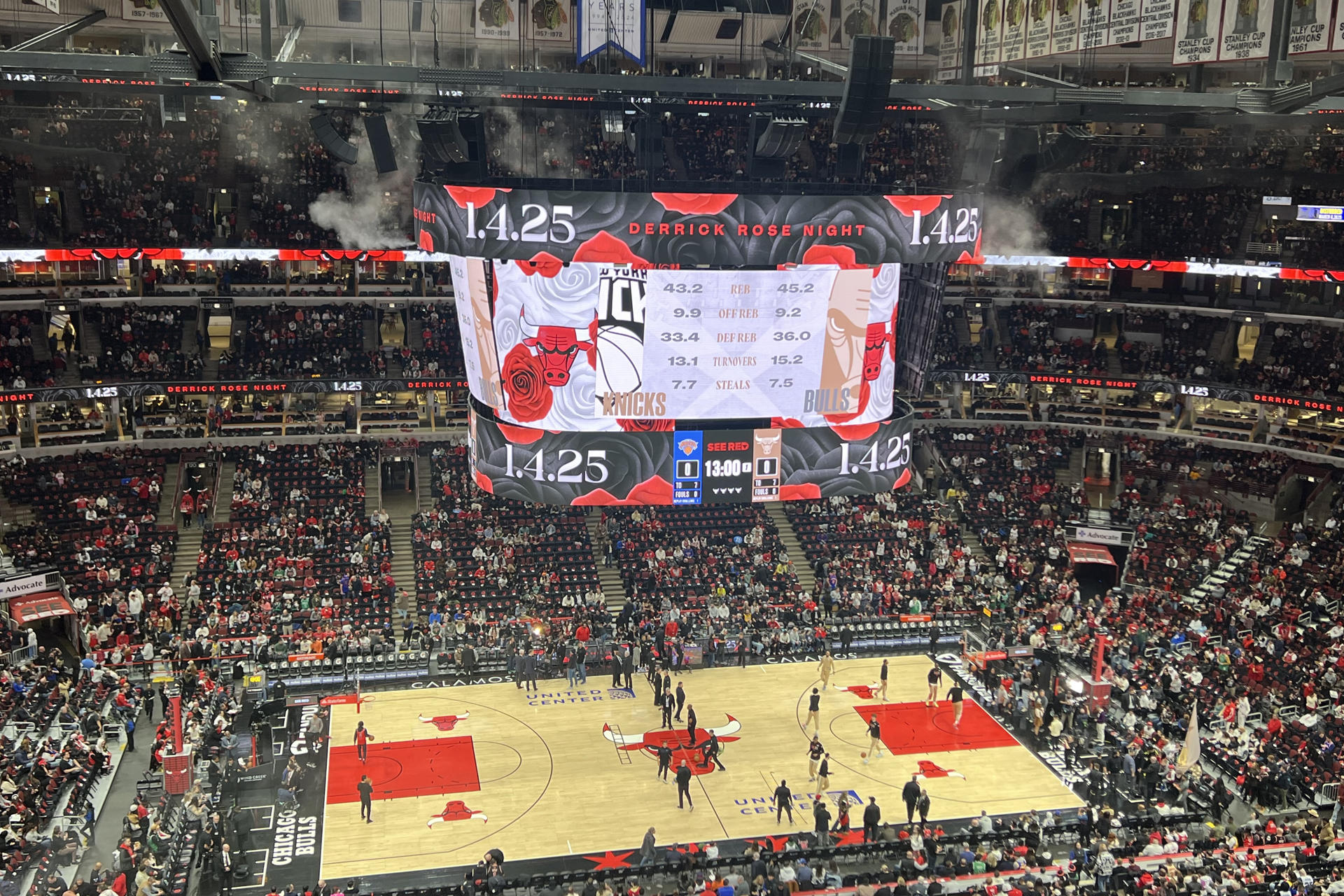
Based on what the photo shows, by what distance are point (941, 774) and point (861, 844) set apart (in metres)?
4.48

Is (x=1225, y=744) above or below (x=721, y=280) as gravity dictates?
below

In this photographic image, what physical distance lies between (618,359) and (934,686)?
1238 centimetres

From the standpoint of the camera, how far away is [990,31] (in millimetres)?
30156

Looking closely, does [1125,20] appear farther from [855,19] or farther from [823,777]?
[823,777]

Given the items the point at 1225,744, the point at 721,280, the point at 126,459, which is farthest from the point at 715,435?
the point at 126,459

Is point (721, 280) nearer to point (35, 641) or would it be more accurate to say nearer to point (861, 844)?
point (861, 844)

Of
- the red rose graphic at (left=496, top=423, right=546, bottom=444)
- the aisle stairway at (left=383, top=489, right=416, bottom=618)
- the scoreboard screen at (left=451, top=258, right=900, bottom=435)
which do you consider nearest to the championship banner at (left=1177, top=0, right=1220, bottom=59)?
the scoreboard screen at (left=451, top=258, right=900, bottom=435)

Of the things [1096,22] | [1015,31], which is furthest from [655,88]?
[1015,31]

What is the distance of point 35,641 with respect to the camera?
31281mm

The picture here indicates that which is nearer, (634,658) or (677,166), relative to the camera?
(634,658)

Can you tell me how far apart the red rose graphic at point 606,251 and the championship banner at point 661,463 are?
12.3 feet

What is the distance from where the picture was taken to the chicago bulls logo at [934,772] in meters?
28.0

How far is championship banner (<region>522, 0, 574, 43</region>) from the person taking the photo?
106 ft

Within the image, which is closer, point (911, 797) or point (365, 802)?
point (911, 797)
